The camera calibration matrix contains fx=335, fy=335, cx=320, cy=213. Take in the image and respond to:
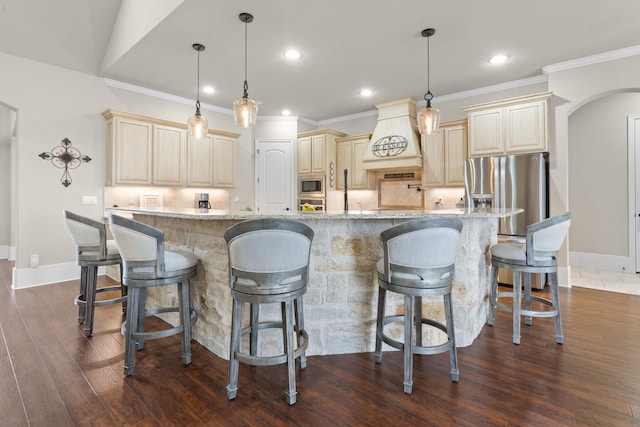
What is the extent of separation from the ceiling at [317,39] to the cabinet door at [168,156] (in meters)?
0.68

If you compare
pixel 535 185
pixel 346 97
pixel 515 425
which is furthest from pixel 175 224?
pixel 535 185

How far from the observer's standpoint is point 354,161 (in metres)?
6.14

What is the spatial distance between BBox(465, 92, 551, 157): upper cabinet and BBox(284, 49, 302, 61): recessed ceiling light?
2457mm

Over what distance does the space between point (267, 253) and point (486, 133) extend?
3993 mm

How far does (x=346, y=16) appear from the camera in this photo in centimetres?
313

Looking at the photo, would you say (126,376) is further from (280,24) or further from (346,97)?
(346,97)

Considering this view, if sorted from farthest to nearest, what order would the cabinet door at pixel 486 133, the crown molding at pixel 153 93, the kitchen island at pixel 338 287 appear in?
the crown molding at pixel 153 93, the cabinet door at pixel 486 133, the kitchen island at pixel 338 287

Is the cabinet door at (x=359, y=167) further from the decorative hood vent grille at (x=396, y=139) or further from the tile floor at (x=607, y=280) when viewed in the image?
the tile floor at (x=607, y=280)

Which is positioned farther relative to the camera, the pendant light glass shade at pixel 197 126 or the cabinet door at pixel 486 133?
the cabinet door at pixel 486 133

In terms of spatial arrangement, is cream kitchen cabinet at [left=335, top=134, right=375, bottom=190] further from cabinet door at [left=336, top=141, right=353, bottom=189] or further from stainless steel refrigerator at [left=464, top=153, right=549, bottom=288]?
stainless steel refrigerator at [left=464, top=153, right=549, bottom=288]

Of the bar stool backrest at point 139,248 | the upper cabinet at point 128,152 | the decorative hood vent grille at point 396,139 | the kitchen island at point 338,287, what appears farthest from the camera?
the decorative hood vent grille at point 396,139

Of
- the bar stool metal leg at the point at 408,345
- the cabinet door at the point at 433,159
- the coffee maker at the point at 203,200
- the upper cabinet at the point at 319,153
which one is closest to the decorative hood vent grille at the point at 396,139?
the cabinet door at the point at 433,159

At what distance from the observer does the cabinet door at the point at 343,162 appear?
620 cm

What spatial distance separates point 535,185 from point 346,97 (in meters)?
3.05
